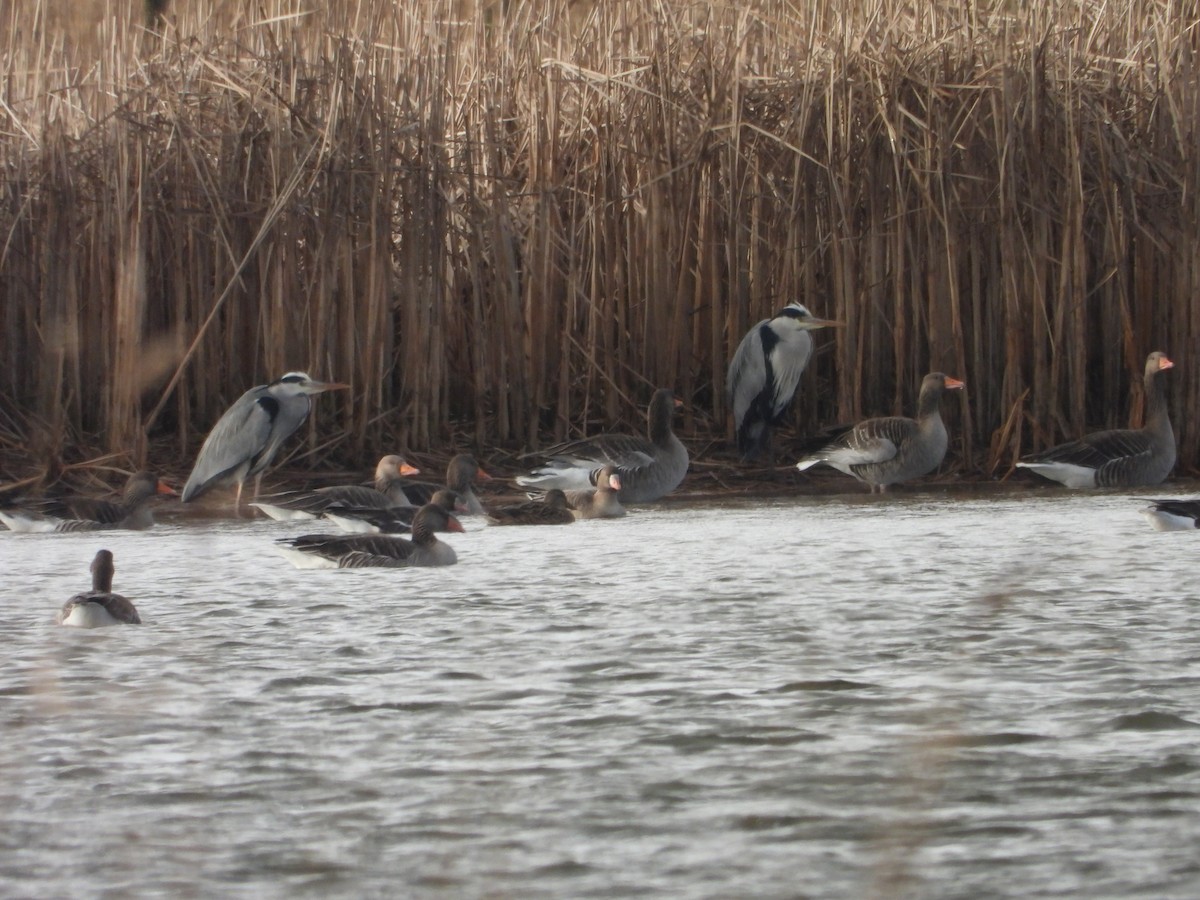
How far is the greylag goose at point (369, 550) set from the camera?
5.97 metres

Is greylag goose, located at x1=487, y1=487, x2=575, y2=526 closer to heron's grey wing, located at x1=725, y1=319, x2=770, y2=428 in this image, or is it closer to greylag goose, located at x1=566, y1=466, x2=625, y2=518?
greylag goose, located at x1=566, y1=466, x2=625, y2=518

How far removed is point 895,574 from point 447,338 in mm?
3753

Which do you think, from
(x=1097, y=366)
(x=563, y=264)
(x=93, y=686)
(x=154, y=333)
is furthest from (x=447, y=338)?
(x=93, y=686)

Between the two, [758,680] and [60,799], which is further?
[758,680]

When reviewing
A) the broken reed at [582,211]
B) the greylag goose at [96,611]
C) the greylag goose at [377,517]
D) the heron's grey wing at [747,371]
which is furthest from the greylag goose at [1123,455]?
the greylag goose at [96,611]

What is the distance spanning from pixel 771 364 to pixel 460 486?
5.12 feet

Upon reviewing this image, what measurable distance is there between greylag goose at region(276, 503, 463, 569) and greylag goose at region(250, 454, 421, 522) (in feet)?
2.98

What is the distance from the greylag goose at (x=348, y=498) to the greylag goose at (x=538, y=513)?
0.38m

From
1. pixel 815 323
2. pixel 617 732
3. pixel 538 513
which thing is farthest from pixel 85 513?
pixel 617 732

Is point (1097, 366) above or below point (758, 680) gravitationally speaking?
above

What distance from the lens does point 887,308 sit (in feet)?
29.4

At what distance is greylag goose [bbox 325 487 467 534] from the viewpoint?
7016 millimetres

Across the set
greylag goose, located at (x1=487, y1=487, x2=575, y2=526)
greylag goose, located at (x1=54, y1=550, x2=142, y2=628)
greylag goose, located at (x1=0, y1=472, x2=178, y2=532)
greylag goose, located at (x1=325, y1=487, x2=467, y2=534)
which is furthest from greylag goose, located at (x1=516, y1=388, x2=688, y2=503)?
greylag goose, located at (x1=54, y1=550, x2=142, y2=628)

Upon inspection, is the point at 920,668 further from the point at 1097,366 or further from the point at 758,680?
the point at 1097,366
